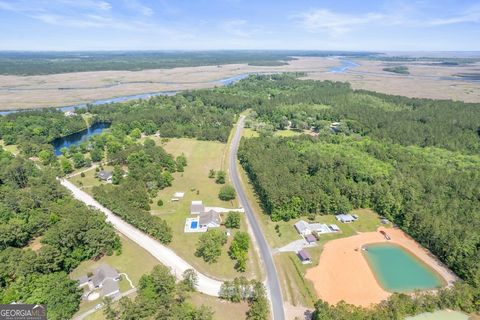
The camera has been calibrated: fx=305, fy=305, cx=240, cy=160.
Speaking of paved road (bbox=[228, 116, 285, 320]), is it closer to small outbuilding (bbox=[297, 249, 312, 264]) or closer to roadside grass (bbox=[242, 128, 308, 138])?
small outbuilding (bbox=[297, 249, 312, 264])

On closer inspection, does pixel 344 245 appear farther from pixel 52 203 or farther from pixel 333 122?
pixel 333 122

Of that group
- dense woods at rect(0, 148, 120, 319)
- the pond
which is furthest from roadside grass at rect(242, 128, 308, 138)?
dense woods at rect(0, 148, 120, 319)

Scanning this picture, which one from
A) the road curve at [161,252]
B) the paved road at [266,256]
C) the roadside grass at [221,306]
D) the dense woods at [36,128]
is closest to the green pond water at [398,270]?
the paved road at [266,256]

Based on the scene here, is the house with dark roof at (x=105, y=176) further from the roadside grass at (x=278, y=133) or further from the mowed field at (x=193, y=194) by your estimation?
the roadside grass at (x=278, y=133)

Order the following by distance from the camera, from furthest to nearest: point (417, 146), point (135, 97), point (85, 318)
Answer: point (135, 97)
point (417, 146)
point (85, 318)

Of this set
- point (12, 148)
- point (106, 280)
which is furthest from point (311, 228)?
point (12, 148)

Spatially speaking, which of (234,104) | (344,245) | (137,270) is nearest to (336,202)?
(344,245)
